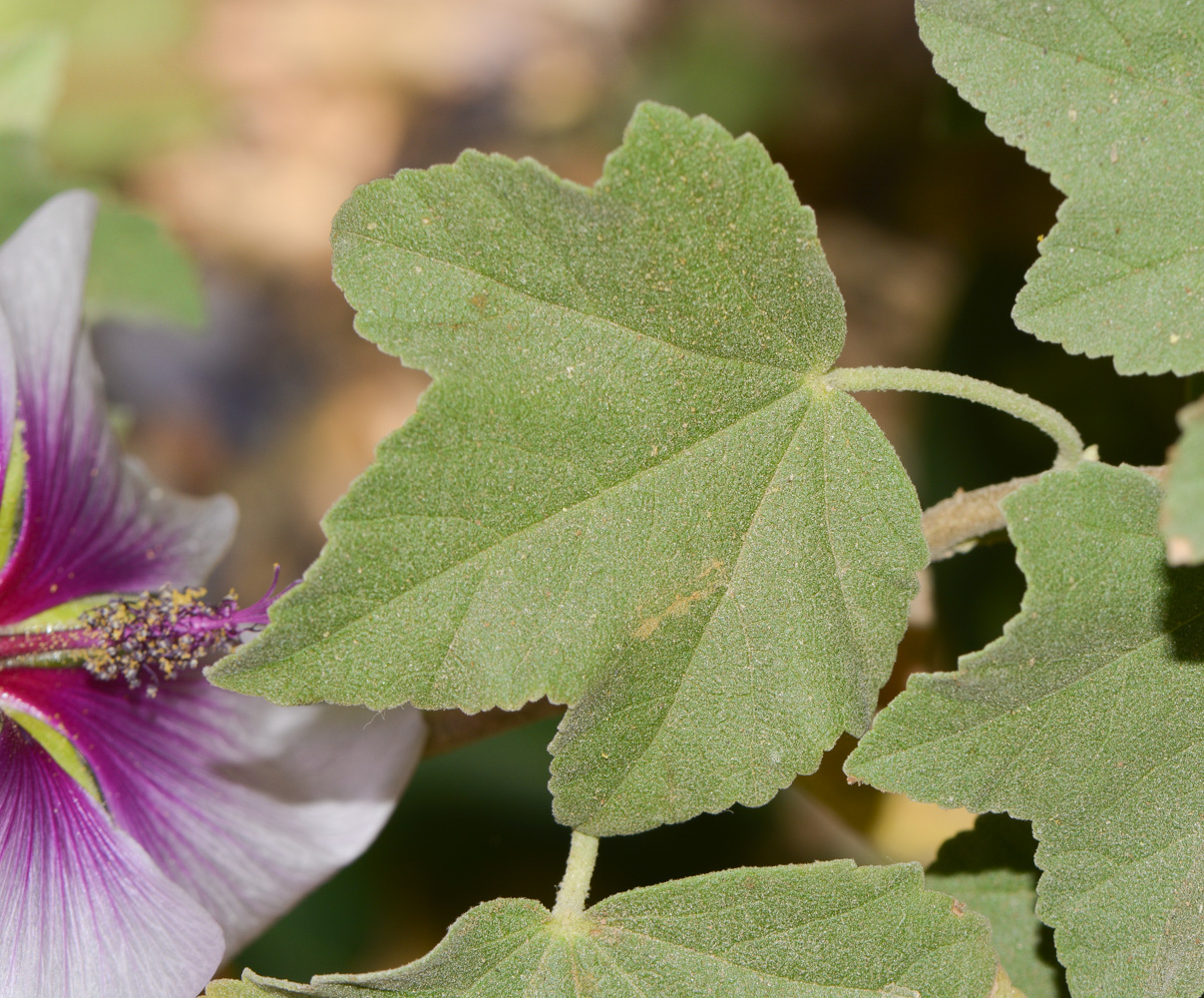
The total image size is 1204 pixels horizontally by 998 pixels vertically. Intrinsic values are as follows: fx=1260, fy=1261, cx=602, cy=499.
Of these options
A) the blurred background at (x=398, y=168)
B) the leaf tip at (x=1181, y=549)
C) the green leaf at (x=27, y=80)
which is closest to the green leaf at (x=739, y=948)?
the leaf tip at (x=1181, y=549)

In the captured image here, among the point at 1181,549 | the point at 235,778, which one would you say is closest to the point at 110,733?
the point at 235,778

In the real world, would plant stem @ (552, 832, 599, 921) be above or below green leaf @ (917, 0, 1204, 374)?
below

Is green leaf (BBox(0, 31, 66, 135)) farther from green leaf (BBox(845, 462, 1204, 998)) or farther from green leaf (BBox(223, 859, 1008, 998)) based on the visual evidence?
green leaf (BBox(845, 462, 1204, 998))

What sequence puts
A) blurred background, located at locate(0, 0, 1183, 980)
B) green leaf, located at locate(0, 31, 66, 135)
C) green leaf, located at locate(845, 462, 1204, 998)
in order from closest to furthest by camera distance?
green leaf, located at locate(845, 462, 1204, 998), green leaf, located at locate(0, 31, 66, 135), blurred background, located at locate(0, 0, 1183, 980)

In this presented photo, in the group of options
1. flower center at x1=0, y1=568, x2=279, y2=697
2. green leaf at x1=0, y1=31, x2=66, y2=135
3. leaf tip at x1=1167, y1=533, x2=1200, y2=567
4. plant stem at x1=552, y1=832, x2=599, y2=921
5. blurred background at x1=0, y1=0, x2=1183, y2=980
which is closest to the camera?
leaf tip at x1=1167, y1=533, x2=1200, y2=567

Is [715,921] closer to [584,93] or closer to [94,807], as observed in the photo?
[94,807]

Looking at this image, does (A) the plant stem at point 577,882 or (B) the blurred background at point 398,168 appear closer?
(A) the plant stem at point 577,882

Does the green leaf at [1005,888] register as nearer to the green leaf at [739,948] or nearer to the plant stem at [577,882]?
the green leaf at [739,948]

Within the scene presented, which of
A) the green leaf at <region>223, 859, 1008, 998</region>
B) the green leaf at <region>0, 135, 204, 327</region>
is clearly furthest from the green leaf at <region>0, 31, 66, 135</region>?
the green leaf at <region>223, 859, 1008, 998</region>
